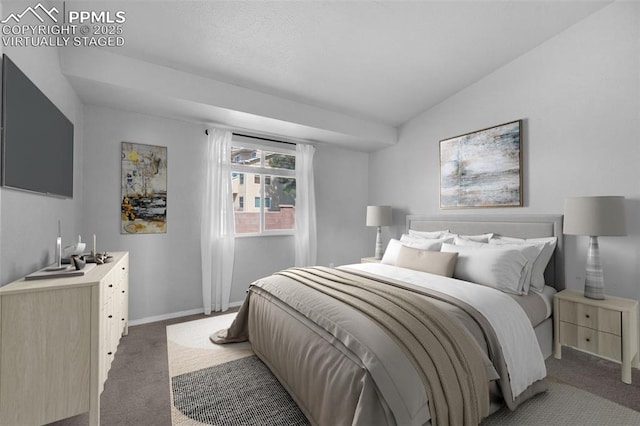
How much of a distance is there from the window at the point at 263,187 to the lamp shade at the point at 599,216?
3.32 m

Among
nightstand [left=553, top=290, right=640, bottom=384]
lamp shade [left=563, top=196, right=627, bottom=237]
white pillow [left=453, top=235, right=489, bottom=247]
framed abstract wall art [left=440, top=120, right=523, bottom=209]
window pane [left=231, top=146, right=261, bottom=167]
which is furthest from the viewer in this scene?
window pane [left=231, top=146, right=261, bottom=167]

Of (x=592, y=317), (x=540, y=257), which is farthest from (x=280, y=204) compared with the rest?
(x=592, y=317)

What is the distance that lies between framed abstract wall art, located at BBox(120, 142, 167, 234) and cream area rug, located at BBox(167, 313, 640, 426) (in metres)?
1.58

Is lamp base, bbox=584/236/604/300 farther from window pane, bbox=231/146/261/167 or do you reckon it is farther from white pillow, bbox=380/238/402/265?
window pane, bbox=231/146/261/167

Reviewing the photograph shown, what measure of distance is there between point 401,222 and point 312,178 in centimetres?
155

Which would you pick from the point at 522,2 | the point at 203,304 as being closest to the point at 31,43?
the point at 203,304

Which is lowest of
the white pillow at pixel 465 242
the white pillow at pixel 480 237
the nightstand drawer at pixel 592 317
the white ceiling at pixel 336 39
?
the nightstand drawer at pixel 592 317

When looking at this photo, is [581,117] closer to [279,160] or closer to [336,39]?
[336,39]

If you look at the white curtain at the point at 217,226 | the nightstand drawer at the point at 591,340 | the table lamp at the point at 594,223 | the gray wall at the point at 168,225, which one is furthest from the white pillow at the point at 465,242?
the white curtain at the point at 217,226

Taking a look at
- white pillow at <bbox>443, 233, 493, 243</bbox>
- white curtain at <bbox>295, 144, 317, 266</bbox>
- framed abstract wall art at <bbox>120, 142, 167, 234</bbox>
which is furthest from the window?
white pillow at <bbox>443, 233, 493, 243</bbox>

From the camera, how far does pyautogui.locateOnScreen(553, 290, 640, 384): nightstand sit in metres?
2.07

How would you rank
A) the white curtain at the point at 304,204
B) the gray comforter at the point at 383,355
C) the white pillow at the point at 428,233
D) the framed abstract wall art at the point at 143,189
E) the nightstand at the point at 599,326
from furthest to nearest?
the white curtain at the point at 304,204 < the white pillow at the point at 428,233 < the framed abstract wall art at the point at 143,189 < the nightstand at the point at 599,326 < the gray comforter at the point at 383,355

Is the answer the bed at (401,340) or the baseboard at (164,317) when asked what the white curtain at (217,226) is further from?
the bed at (401,340)

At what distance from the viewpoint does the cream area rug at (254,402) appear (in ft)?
5.62
